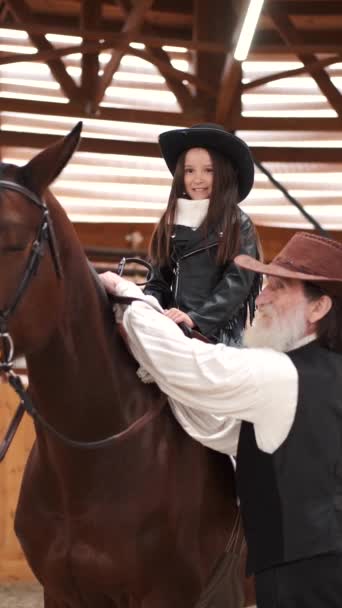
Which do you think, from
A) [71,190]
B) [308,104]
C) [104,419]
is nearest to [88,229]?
[71,190]

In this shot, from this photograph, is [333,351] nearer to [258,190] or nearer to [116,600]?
[116,600]

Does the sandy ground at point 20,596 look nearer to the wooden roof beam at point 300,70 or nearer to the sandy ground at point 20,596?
the sandy ground at point 20,596

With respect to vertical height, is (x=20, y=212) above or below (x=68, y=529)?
above

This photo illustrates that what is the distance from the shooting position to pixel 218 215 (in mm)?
3592

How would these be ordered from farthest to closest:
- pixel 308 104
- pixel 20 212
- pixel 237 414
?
pixel 308 104 → pixel 237 414 → pixel 20 212

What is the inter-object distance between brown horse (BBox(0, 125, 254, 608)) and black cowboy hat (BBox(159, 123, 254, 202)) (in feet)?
2.89

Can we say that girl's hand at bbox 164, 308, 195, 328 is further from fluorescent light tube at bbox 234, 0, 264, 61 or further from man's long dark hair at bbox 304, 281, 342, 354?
fluorescent light tube at bbox 234, 0, 264, 61

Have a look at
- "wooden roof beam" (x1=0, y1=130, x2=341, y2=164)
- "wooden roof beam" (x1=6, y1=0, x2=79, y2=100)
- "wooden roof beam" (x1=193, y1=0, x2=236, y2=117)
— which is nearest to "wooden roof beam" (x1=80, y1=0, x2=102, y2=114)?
"wooden roof beam" (x1=6, y1=0, x2=79, y2=100)

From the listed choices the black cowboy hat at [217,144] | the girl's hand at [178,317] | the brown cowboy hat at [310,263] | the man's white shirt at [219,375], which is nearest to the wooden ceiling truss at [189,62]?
the black cowboy hat at [217,144]

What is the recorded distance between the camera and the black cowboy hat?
3.63 m

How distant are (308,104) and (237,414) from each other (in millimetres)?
10633

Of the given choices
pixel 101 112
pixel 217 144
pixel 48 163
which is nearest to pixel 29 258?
pixel 48 163

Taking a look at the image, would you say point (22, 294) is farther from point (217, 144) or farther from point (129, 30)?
point (129, 30)

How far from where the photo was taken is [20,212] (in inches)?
105
